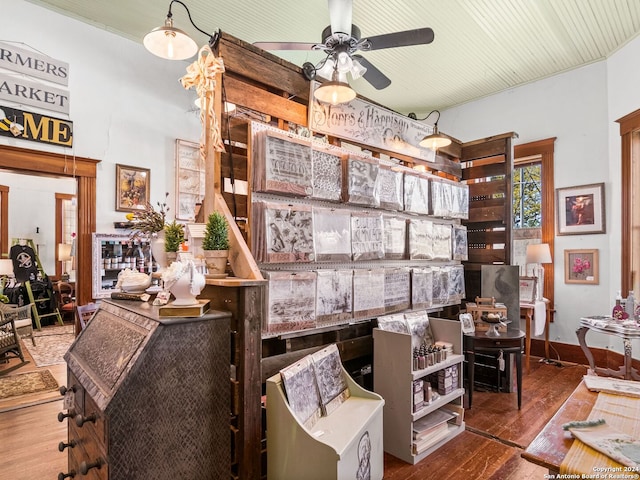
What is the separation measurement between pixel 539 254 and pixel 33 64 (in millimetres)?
6517

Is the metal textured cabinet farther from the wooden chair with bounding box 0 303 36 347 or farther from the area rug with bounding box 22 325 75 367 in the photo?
the wooden chair with bounding box 0 303 36 347

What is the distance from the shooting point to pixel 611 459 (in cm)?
114

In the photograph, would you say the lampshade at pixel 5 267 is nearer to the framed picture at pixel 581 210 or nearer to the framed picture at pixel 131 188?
the framed picture at pixel 131 188

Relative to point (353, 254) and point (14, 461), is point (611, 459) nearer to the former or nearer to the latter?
point (353, 254)

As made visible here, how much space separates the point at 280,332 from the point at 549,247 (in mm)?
4298

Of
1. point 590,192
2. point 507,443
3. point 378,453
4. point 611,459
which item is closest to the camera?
point 611,459

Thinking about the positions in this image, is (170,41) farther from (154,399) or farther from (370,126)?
(154,399)

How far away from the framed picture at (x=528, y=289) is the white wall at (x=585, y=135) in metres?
0.44

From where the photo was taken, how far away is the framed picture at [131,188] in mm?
5016

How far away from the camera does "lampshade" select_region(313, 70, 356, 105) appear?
2.37 m

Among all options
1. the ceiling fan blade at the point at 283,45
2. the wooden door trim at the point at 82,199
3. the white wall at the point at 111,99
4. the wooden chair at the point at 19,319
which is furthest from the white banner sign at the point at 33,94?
the ceiling fan blade at the point at 283,45

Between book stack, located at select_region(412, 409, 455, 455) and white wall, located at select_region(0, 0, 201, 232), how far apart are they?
4497 mm

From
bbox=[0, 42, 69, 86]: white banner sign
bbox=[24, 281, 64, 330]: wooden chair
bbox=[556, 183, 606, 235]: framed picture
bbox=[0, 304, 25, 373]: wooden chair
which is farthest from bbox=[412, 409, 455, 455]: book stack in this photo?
bbox=[24, 281, 64, 330]: wooden chair

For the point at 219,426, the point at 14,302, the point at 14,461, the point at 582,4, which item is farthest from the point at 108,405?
the point at 14,302
